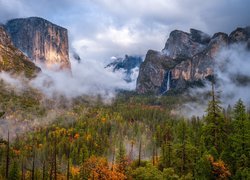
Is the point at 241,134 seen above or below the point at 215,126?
below

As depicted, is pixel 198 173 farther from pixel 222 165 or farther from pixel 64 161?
pixel 64 161

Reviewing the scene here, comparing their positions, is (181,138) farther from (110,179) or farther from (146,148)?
(146,148)

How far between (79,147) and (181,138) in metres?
122

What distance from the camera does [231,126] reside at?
5769cm

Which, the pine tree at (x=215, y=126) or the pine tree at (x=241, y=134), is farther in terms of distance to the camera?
the pine tree at (x=215, y=126)

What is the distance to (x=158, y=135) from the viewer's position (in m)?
190

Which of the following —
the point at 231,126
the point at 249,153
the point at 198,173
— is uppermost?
the point at 231,126

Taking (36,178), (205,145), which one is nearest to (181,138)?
(205,145)

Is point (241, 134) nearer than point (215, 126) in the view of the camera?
No

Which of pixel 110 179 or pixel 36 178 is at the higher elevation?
pixel 110 179

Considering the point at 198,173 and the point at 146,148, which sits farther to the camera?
the point at 146,148

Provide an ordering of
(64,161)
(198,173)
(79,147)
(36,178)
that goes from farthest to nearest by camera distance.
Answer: (79,147) < (64,161) < (36,178) < (198,173)

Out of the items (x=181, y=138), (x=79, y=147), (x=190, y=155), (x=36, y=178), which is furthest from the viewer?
(x=79, y=147)

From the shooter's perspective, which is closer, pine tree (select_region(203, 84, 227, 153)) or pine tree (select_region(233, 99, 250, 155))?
pine tree (select_region(233, 99, 250, 155))
